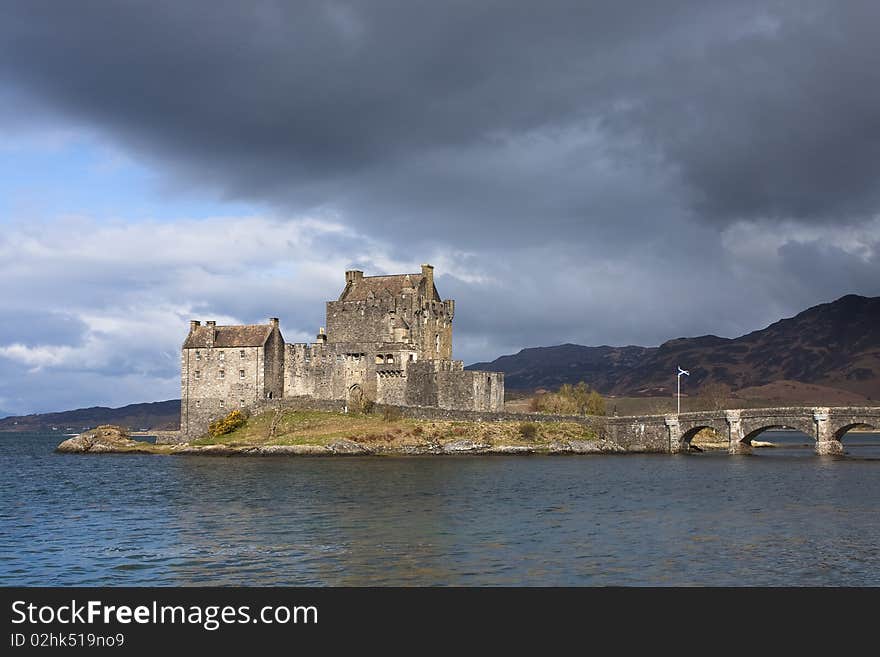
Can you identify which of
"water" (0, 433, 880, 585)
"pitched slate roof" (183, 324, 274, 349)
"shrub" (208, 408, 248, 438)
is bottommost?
"water" (0, 433, 880, 585)

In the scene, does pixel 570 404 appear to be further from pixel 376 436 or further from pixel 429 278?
pixel 376 436

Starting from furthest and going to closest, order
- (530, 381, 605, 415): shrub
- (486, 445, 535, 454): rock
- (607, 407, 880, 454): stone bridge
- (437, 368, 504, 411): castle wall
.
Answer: (530, 381, 605, 415): shrub
(437, 368, 504, 411): castle wall
(486, 445, 535, 454): rock
(607, 407, 880, 454): stone bridge

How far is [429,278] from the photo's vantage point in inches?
4461

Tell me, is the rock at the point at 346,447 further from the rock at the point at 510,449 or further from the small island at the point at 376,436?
the rock at the point at 510,449

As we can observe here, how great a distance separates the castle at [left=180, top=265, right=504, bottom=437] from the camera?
107750 mm

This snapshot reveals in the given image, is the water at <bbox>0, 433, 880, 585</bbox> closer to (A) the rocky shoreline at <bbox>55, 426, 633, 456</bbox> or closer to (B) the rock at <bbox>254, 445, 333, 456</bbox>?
(A) the rocky shoreline at <bbox>55, 426, 633, 456</bbox>

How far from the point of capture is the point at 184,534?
4234 cm

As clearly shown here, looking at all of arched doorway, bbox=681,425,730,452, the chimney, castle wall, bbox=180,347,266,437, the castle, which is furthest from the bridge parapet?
castle wall, bbox=180,347,266,437

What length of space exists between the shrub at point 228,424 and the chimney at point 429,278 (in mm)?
24569

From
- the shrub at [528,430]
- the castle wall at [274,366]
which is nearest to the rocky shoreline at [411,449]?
the shrub at [528,430]

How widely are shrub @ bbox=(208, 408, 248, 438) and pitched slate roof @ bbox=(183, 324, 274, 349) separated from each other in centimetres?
791
